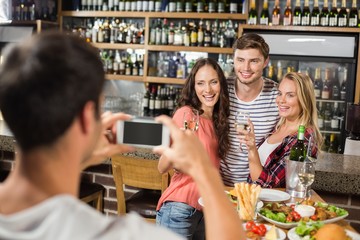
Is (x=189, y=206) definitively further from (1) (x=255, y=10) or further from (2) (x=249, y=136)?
(1) (x=255, y=10)

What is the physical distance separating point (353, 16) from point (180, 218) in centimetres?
347

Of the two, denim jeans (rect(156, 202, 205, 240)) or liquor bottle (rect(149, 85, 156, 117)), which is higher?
liquor bottle (rect(149, 85, 156, 117))

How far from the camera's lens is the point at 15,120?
86 centimetres

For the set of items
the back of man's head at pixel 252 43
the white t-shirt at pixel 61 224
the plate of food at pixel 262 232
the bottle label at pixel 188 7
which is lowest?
the plate of food at pixel 262 232

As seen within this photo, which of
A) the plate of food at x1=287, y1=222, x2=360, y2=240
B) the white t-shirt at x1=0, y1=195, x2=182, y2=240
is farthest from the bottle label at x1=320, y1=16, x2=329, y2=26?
the white t-shirt at x1=0, y1=195, x2=182, y2=240

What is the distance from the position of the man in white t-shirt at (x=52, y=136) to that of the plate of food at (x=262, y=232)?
94 centimetres

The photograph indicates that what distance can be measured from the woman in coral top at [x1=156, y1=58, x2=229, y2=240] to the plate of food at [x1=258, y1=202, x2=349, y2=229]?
20.5 inches

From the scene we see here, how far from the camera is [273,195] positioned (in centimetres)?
223

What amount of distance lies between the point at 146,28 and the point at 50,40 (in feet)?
15.7

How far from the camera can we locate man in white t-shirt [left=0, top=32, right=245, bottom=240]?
80 centimetres

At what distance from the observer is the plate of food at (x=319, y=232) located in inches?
63.9

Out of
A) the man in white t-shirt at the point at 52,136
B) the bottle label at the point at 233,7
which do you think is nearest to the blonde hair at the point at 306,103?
the man in white t-shirt at the point at 52,136

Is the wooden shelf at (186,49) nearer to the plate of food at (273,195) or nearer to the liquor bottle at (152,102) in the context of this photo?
the liquor bottle at (152,102)

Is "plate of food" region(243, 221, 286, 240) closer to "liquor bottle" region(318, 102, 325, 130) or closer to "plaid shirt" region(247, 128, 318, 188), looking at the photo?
"plaid shirt" region(247, 128, 318, 188)
